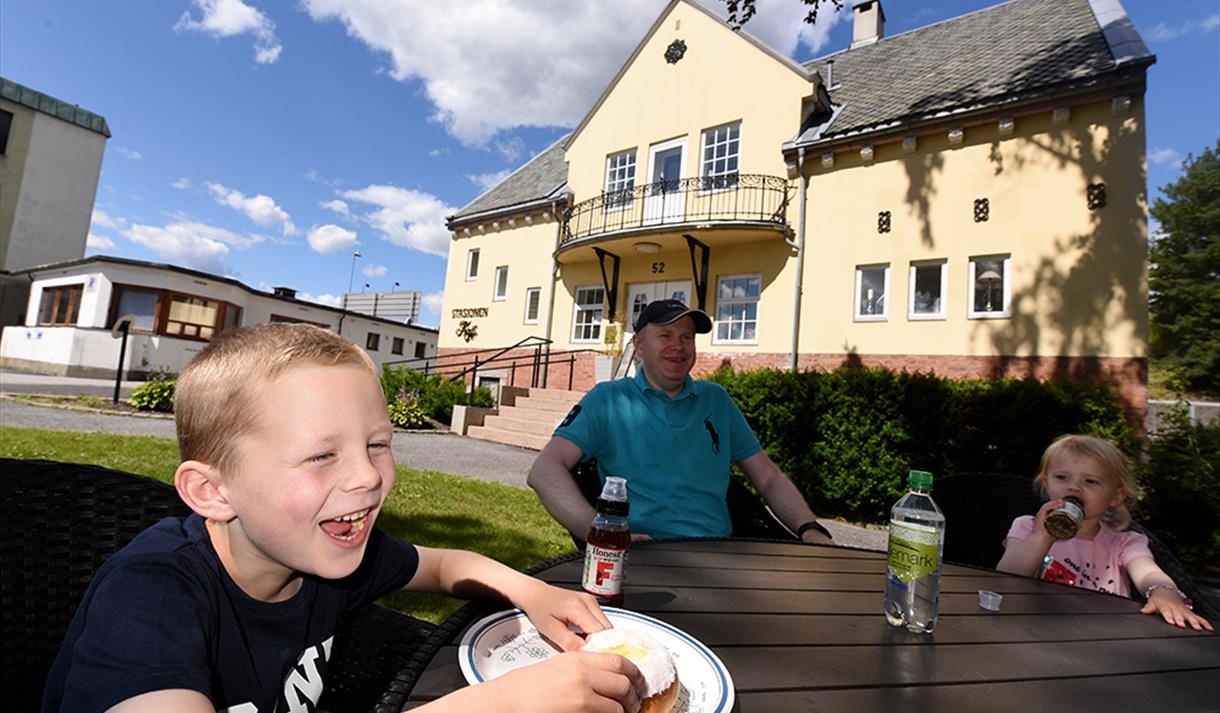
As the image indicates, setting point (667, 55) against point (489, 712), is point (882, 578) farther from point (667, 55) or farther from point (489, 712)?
point (667, 55)

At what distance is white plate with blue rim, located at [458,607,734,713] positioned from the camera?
0.94 meters

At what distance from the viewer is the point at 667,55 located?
588 inches

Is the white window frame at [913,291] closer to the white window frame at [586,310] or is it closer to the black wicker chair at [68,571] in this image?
the white window frame at [586,310]

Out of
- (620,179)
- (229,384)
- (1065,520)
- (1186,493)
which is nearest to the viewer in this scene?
(229,384)

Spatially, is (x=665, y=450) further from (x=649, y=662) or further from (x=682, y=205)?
(x=682, y=205)

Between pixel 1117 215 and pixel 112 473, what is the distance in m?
12.3

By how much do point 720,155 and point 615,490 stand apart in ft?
45.1

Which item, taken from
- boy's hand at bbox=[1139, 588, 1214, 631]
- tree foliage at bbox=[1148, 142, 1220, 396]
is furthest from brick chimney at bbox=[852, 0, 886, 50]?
tree foliage at bbox=[1148, 142, 1220, 396]

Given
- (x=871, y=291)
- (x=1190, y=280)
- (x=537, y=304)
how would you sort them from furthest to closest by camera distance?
(x=1190, y=280) < (x=537, y=304) < (x=871, y=291)

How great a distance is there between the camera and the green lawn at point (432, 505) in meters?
4.14

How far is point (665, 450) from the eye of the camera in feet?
8.27

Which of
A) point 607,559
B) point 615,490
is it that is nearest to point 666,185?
point 615,490

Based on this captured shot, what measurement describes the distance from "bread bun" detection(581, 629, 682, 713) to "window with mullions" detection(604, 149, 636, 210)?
577 inches

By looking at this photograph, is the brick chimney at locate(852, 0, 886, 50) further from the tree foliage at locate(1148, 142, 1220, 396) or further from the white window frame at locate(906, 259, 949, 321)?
the tree foliage at locate(1148, 142, 1220, 396)
